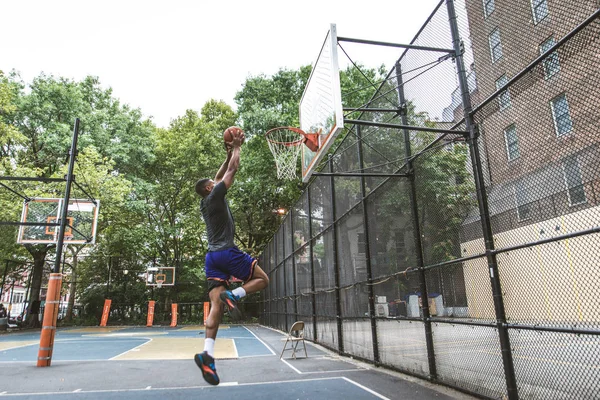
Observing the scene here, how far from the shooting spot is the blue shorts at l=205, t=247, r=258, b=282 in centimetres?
354

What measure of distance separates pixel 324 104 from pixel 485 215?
A: 2790 millimetres

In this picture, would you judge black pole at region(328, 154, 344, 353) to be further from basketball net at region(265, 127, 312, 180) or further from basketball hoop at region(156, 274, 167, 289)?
basketball hoop at region(156, 274, 167, 289)

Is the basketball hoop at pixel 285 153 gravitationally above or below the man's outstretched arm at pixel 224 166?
above

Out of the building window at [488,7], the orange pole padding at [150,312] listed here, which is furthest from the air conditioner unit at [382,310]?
the orange pole padding at [150,312]

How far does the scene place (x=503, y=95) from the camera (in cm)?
400

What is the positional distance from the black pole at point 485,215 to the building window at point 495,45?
18.5 inches

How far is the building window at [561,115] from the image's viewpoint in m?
3.24

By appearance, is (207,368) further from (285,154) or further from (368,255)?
(285,154)

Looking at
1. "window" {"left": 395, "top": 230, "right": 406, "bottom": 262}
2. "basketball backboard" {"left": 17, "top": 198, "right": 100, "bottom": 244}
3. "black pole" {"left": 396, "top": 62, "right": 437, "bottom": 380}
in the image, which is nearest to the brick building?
"black pole" {"left": 396, "top": 62, "right": 437, "bottom": 380}

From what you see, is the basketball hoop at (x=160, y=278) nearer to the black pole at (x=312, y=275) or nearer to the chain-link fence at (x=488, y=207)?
the black pole at (x=312, y=275)

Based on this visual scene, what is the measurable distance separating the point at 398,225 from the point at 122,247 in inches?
942

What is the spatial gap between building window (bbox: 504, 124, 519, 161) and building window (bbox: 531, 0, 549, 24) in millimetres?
964

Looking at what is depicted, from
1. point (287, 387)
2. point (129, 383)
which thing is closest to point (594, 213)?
point (287, 387)

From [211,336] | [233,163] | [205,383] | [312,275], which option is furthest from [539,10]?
[312,275]
